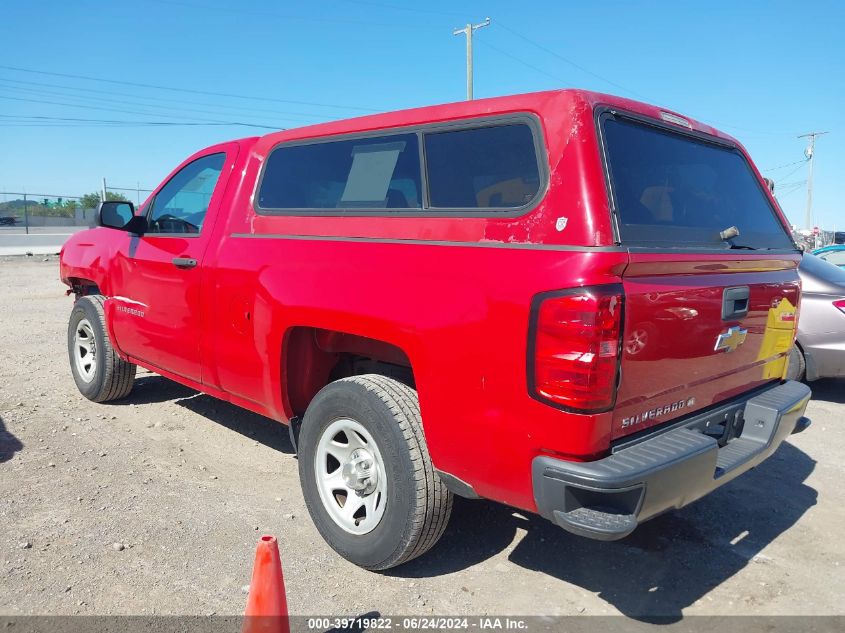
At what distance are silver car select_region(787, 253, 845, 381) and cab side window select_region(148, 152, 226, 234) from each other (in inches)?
197

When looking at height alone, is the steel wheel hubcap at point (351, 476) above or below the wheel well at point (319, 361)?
below

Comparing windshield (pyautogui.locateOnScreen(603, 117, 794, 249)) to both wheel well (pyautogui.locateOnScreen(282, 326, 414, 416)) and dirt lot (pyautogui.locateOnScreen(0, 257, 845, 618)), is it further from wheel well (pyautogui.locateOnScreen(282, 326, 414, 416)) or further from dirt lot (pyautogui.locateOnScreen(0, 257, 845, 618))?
dirt lot (pyautogui.locateOnScreen(0, 257, 845, 618))

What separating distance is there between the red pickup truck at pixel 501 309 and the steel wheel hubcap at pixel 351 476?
0.01 metres

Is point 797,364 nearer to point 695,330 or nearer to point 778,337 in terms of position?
point 778,337

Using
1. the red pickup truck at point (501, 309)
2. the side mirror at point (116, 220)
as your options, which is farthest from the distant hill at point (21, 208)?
the red pickup truck at point (501, 309)

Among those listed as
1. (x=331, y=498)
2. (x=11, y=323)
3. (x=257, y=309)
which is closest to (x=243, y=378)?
(x=257, y=309)

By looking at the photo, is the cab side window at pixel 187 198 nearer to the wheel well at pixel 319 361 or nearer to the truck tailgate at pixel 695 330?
the wheel well at pixel 319 361

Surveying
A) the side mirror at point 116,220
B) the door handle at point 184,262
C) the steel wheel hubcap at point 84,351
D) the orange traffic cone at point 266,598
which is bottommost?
the orange traffic cone at point 266,598

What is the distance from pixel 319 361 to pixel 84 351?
316cm

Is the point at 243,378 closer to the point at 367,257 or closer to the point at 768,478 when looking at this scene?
Answer: the point at 367,257

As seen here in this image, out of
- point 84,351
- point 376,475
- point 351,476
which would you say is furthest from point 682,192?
point 84,351

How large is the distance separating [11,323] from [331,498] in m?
8.07

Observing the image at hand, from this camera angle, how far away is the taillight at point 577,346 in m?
2.24

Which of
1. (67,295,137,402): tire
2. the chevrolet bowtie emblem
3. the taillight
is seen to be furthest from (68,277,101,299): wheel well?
the chevrolet bowtie emblem
